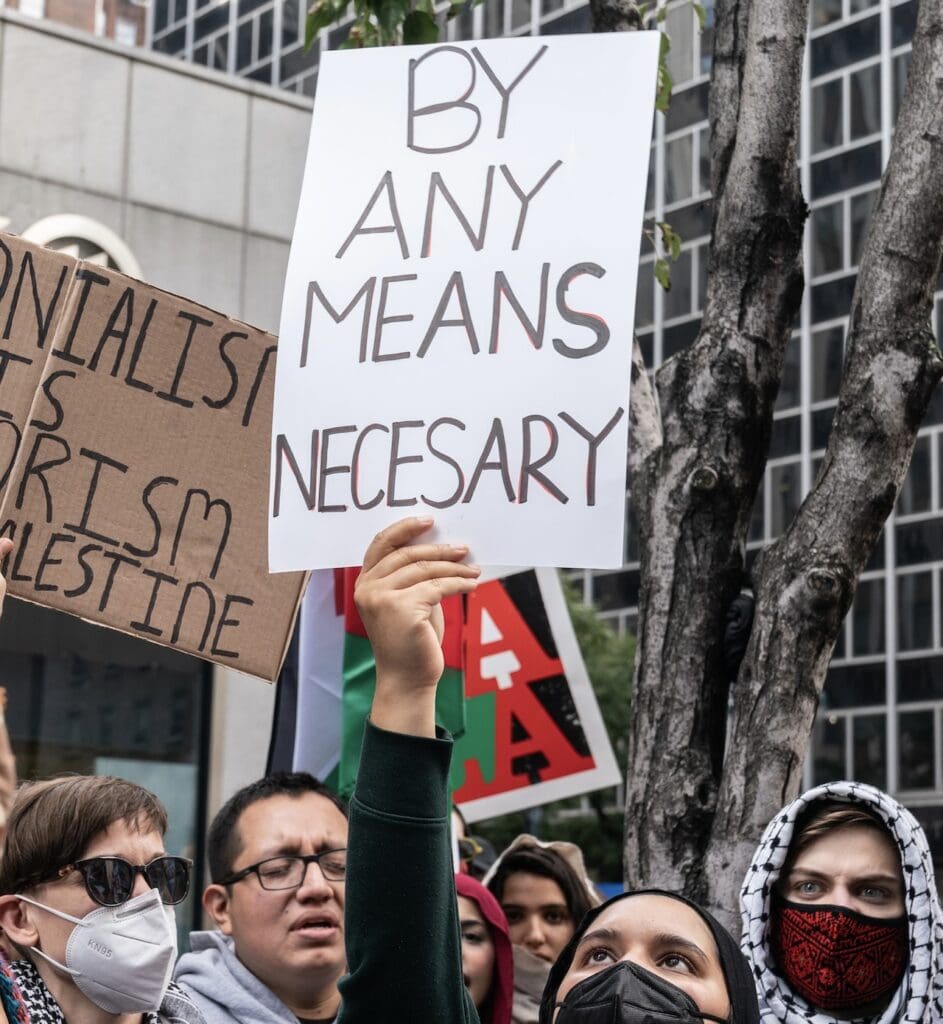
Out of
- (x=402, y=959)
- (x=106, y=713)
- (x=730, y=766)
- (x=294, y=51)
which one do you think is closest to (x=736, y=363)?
(x=730, y=766)

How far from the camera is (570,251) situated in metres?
2.73

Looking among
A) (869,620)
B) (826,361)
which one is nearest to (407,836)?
(869,620)

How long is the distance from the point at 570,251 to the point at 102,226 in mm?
10159

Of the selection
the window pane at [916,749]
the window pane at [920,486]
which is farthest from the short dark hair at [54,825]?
the window pane at [920,486]

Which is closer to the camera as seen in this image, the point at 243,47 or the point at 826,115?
the point at 826,115

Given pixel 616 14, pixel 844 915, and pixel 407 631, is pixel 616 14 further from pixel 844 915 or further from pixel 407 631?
pixel 407 631

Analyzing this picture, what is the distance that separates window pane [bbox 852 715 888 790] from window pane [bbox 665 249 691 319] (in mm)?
8885

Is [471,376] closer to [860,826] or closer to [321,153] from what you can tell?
[321,153]

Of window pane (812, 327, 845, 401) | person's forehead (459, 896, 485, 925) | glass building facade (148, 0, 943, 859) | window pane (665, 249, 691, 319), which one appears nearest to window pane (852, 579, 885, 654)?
glass building facade (148, 0, 943, 859)

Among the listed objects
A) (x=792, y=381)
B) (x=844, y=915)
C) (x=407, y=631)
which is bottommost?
(x=844, y=915)

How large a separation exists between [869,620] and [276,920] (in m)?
32.5

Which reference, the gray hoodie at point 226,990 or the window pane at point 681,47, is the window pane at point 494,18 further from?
the gray hoodie at point 226,990

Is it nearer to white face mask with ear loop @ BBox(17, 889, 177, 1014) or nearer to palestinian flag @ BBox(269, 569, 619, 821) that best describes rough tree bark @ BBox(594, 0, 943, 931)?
white face mask with ear loop @ BBox(17, 889, 177, 1014)

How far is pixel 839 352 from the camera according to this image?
3644cm
